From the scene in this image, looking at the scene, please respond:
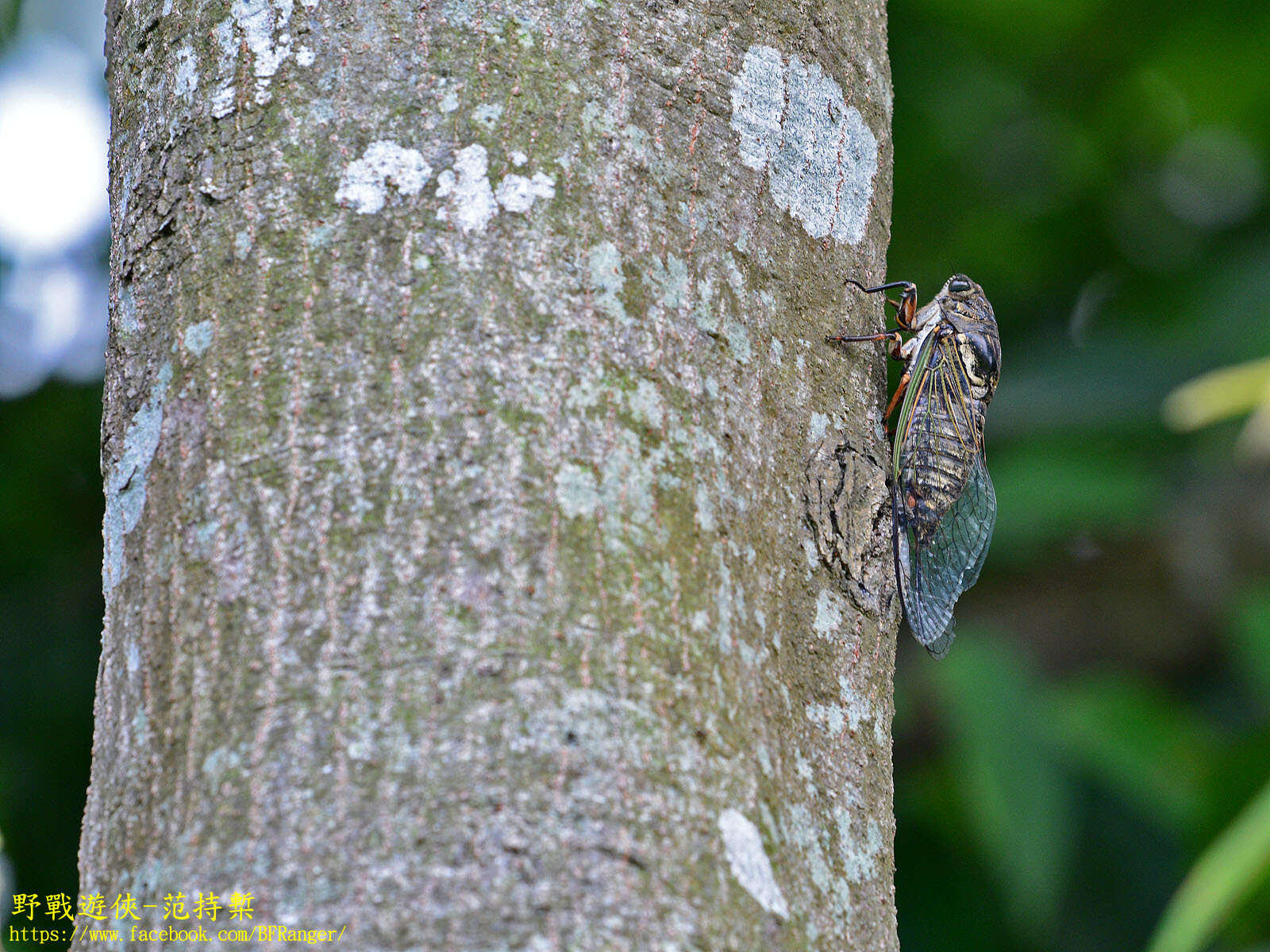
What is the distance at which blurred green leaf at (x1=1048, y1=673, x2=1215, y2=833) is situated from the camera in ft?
11.8

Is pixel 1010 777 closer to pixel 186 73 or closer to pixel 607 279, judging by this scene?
pixel 607 279

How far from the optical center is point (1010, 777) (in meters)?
3.29

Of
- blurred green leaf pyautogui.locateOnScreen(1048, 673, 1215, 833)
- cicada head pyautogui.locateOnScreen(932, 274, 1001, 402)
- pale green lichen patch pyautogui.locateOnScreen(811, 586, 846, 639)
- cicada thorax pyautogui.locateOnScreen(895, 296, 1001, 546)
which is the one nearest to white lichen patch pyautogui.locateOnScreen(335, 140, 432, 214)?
pale green lichen patch pyautogui.locateOnScreen(811, 586, 846, 639)

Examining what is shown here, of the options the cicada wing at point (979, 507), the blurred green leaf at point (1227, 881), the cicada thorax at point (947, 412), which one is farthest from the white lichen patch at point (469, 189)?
the cicada wing at point (979, 507)

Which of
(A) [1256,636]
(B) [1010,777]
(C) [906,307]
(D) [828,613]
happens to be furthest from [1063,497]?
(D) [828,613]

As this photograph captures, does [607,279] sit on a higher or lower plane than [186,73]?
lower

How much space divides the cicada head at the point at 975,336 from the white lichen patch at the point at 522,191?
126cm

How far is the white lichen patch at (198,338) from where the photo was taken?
107 centimetres

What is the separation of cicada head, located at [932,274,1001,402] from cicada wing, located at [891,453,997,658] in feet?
0.49

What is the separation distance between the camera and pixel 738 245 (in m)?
1.16

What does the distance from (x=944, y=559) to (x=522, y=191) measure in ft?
3.20

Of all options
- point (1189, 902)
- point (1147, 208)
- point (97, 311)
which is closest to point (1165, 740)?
point (1147, 208)

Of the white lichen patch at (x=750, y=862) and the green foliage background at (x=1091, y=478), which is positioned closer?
the white lichen patch at (x=750, y=862)

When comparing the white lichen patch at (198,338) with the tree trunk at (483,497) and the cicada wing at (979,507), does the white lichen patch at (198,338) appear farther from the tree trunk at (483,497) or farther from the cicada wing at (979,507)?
the cicada wing at (979,507)
